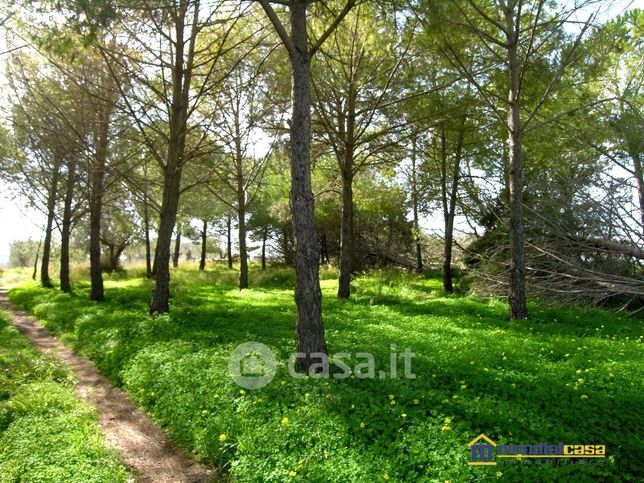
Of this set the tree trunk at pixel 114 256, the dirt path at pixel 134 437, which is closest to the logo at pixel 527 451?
the dirt path at pixel 134 437

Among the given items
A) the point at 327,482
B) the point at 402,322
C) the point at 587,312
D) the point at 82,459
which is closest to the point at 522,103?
the point at 587,312

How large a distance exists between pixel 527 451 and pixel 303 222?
3568mm

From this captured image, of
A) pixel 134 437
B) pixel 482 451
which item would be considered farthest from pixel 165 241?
pixel 482 451

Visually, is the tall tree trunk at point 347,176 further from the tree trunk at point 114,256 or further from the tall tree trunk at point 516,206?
the tree trunk at point 114,256

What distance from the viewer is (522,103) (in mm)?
10742

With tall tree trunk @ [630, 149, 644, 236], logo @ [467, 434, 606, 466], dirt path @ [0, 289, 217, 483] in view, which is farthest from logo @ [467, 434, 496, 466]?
tall tree trunk @ [630, 149, 644, 236]

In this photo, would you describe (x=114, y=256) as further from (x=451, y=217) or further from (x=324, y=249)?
(x=451, y=217)

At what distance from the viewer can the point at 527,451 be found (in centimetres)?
363

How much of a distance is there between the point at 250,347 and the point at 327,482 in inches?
143

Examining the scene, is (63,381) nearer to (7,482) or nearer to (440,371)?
(7,482)

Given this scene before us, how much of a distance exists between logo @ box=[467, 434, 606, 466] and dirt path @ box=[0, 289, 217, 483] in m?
2.62

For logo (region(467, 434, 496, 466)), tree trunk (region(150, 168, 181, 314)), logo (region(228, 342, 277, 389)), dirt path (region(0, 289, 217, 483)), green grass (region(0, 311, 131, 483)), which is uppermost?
tree trunk (region(150, 168, 181, 314))

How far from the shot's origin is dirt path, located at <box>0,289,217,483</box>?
4352 mm

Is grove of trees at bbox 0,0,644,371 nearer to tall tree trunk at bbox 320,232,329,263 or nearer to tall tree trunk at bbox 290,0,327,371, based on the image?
tall tree trunk at bbox 290,0,327,371
